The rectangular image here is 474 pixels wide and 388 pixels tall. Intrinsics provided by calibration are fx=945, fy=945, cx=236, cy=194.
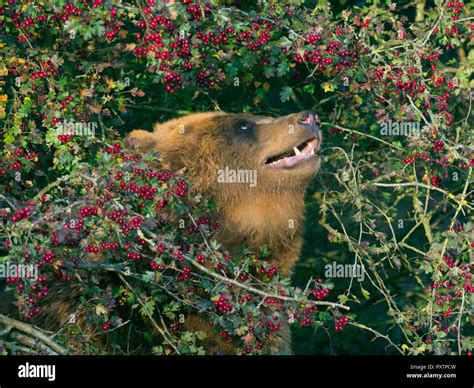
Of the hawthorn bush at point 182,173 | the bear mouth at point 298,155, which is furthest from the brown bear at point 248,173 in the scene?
the hawthorn bush at point 182,173

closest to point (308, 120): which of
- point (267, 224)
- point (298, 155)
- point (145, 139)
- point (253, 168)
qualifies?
point (298, 155)

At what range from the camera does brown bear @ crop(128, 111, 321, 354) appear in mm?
5316

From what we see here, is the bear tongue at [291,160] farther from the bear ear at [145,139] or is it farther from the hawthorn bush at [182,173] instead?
the bear ear at [145,139]

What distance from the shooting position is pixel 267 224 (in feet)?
17.9

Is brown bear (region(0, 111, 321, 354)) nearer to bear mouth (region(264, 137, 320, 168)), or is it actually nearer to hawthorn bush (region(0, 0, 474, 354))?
bear mouth (region(264, 137, 320, 168))

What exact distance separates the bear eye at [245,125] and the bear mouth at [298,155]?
0.85ft

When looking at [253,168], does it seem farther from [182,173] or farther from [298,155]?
[182,173]

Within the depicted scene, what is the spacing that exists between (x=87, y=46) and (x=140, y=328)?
167cm

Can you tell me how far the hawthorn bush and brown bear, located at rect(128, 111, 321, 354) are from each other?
180 millimetres

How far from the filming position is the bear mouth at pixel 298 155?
5.33 m

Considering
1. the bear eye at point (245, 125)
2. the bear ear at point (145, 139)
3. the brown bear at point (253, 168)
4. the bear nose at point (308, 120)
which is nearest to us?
the bear nose at point (308, 120)

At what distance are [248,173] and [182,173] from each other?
22.6 inches

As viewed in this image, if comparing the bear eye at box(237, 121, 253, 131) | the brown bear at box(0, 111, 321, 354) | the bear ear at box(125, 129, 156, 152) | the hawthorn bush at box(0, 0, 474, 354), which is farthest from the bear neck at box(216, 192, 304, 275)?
the bear ear at box(125, 129, 156, 152)

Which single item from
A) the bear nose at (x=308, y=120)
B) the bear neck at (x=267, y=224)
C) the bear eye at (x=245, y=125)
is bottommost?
the bear neck at (x=267, y=224)
